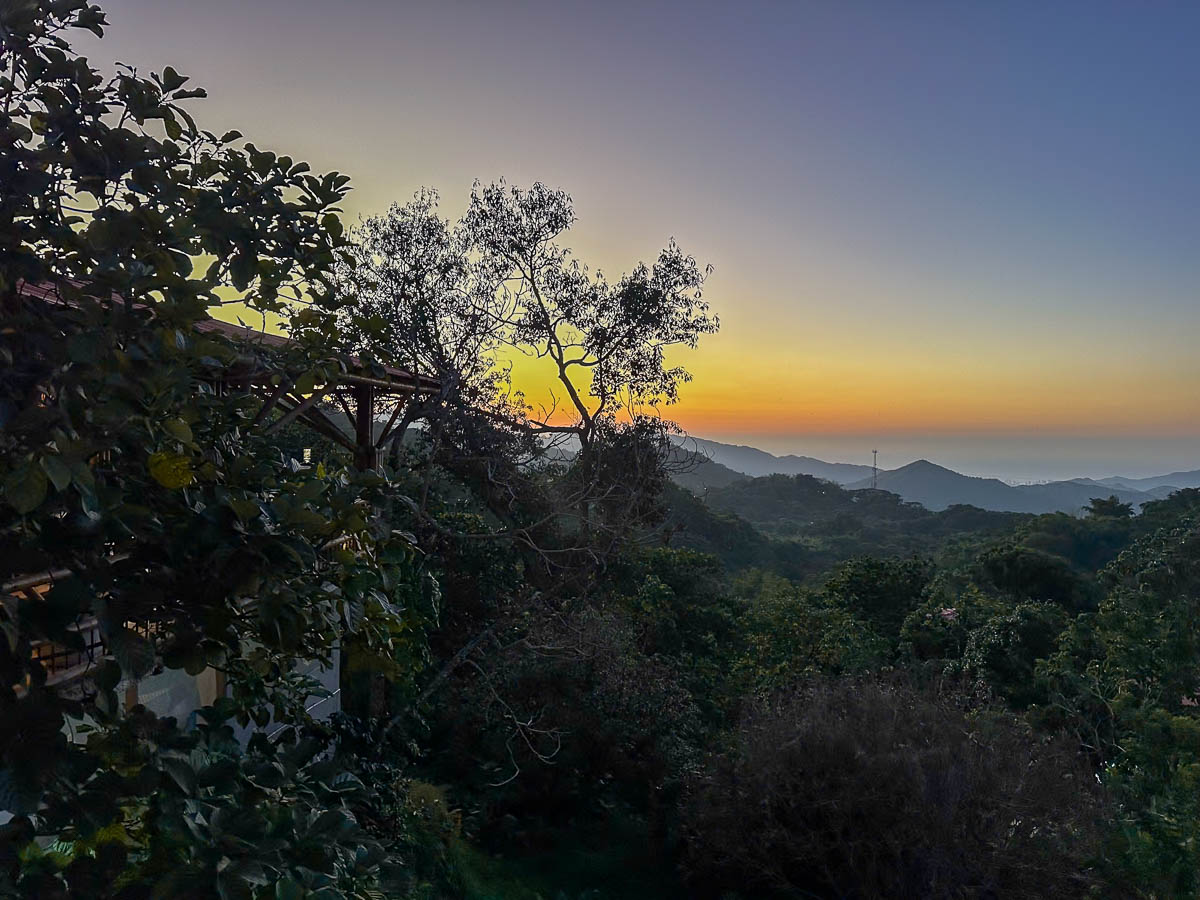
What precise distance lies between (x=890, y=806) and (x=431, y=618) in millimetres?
5062

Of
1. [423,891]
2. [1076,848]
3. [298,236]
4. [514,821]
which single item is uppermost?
[298,236]

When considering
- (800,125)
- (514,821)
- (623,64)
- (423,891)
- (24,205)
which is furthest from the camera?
(800,125)

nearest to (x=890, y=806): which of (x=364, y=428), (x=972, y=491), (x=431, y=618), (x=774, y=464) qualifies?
(x=431, y=618)

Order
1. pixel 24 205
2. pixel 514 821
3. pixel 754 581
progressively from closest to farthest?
pixel 24 205
pixel 514 821
pixel 754 581

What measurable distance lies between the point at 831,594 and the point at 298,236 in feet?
59.2

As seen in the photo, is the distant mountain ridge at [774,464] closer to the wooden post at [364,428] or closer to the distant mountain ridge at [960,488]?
the distant mountain ridge at [960,488]

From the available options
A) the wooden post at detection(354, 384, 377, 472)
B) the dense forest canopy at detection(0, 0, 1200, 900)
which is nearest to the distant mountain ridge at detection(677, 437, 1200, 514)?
the dense forest canopy at detection(0, 0, 1200, 900)

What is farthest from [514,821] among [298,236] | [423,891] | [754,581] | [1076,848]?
[754,581]

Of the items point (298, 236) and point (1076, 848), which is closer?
point (298, 236)

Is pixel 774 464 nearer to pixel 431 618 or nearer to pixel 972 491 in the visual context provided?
pixel 972 491

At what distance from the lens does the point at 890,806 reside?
6.71 meters

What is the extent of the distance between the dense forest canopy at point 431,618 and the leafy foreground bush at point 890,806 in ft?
0.12

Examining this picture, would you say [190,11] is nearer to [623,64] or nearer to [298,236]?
[298,236]

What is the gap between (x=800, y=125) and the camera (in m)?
12.9
